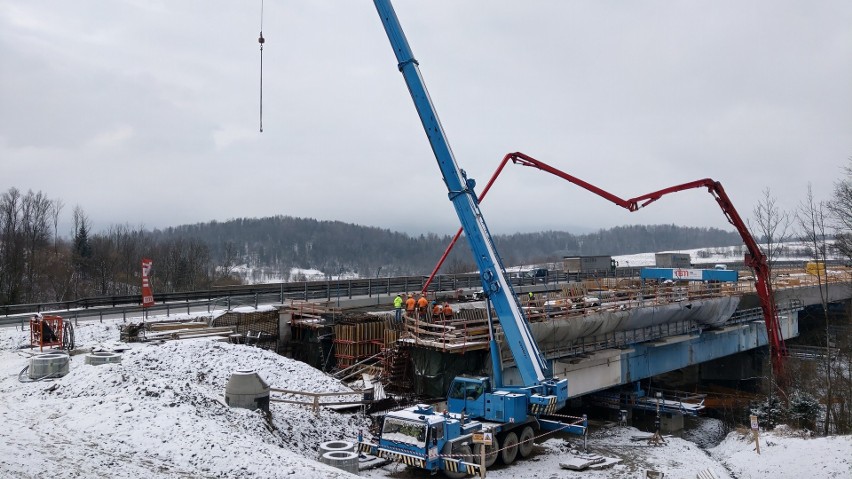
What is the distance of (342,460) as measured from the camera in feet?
52.0

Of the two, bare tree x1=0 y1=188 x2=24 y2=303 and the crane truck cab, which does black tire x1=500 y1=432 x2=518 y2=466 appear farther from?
bare tree x1=0 y1=188 x2=24 y2=303

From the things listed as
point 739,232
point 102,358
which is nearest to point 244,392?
point 102,358

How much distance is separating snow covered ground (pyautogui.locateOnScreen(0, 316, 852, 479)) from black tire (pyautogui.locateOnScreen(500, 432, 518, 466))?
40 cm

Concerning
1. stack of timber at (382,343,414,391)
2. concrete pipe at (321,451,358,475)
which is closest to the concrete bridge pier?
stack of timber at (382,343,414,391)

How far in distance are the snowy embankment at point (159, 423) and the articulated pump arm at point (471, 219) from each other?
5899 millimetres

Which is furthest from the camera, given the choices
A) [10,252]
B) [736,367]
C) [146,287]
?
[10,252]

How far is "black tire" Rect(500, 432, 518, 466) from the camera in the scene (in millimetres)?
19375

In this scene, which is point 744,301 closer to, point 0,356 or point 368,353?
point 368,353

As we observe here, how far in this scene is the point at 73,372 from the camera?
1975 cm

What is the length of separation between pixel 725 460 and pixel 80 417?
21118 millimetres

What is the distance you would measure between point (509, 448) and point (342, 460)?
19.4 feet

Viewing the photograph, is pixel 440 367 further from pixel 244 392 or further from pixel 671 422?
pixel 671 422

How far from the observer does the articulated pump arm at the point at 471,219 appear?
2038 cm

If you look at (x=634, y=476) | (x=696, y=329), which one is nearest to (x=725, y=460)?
(x=634, y=476)
